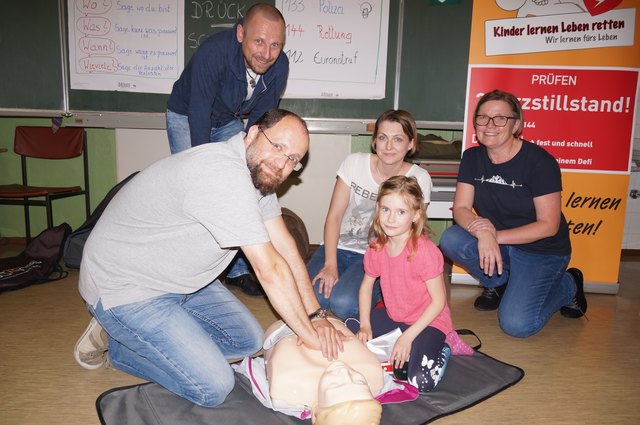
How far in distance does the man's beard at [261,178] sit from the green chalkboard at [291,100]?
233 centimetres

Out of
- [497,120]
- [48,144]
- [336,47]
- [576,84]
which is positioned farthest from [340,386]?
[48,144]

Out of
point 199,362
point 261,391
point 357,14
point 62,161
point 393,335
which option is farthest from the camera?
point 62,161

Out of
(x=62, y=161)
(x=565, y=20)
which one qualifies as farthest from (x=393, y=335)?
(x=62, y=161)

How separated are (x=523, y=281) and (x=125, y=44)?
3.23 metres

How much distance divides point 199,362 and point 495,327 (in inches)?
69.8

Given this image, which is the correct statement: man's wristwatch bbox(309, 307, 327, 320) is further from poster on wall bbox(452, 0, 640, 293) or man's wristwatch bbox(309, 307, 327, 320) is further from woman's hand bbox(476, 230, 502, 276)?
poster on wall bbox(452, 0, 640, 293)

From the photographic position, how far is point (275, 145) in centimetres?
167

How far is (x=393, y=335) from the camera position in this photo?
224 centimetres

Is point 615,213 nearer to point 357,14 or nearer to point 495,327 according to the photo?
point 495,327

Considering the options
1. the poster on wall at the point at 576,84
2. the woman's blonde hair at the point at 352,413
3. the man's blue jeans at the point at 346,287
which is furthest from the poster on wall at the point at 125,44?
the woman's blonde hair at the point at 352,413

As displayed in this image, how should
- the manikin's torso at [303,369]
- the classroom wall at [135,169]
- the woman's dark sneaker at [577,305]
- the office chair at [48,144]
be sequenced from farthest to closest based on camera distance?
the classroom wall at [135,169], the office chair at [48,144], the woman's dark sneaker at [577,305], the manikin's torso at [303,369]

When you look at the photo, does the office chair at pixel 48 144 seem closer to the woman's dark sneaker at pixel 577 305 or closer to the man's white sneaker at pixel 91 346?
the man's white sneaker at pixel 91 346

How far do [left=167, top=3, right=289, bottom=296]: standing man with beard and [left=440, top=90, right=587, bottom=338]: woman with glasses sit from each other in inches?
47.5

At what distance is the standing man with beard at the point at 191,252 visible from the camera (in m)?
1.63
